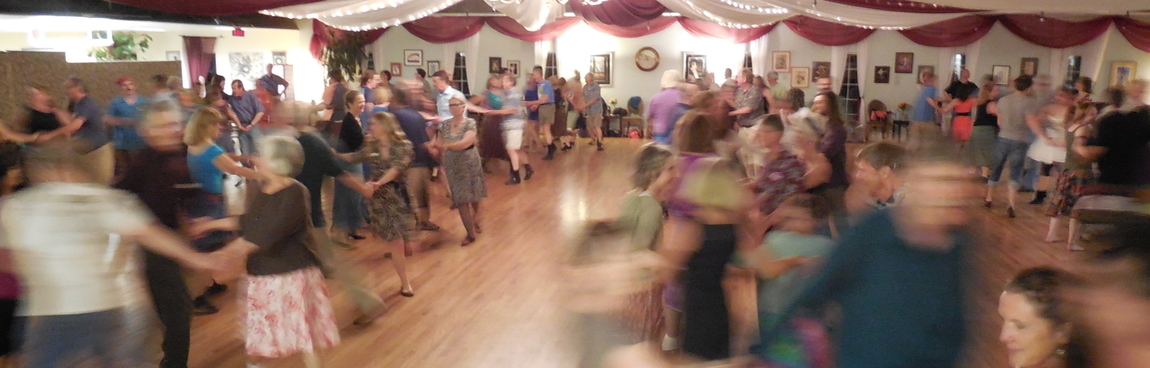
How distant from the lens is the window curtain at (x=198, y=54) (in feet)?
44.6

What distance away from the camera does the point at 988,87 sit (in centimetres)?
771

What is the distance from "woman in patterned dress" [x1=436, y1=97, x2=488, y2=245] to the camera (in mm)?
5977

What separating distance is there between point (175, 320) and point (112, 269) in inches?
34.5

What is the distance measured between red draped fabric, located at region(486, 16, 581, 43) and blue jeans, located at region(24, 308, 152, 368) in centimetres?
1239

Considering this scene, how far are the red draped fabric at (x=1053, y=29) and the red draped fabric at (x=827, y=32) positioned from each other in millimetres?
2360

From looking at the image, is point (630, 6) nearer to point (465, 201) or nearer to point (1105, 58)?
point (465, 201)

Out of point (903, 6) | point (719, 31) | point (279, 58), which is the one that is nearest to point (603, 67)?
point (719, 31)

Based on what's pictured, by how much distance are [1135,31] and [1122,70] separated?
679 mm

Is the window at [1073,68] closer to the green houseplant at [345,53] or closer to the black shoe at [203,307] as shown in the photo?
the green houseplant at [345,53]

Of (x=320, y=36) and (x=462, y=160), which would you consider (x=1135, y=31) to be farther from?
(x=320, y=36)

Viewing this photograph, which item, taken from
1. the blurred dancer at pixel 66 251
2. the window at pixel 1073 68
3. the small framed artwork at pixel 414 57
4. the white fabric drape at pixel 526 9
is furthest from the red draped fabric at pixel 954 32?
the blurred dancer at pixel 66 251

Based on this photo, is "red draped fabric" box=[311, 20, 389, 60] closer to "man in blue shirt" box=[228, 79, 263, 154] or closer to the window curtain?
the window curtain

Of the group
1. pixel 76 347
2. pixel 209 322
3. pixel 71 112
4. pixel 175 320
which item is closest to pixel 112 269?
pixel 76 347

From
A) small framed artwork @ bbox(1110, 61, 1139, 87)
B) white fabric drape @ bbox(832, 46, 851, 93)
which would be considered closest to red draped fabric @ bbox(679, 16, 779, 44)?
white fabric drape @ bbox(832, 46, 851, 93)
